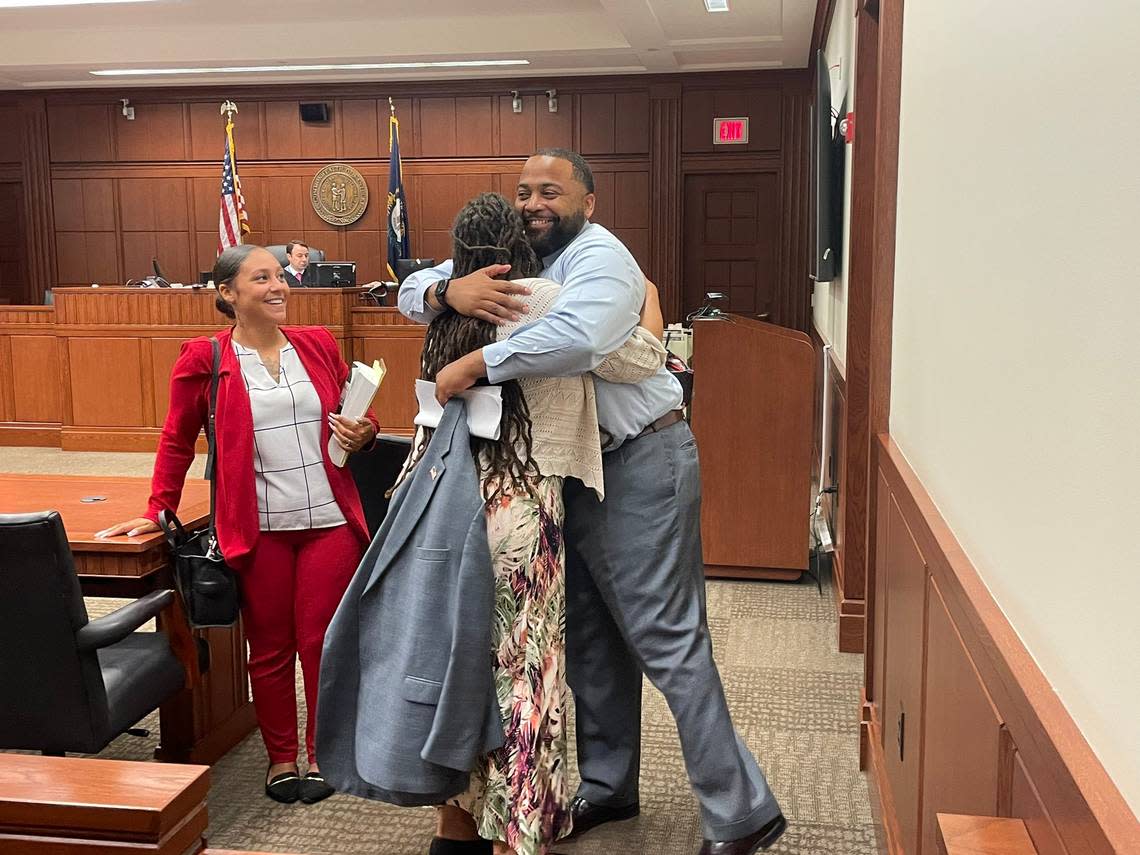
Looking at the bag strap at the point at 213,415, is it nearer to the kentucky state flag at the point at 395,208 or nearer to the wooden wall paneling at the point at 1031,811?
the wooden wall paneling at the point at 1031,811

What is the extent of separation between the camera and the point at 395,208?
10617mm

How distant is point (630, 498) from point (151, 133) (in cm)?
1044

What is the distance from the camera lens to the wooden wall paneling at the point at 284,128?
11180 mm

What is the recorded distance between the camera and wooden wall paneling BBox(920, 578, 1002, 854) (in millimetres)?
1420

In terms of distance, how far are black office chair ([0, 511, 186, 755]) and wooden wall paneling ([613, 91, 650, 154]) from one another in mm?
8723

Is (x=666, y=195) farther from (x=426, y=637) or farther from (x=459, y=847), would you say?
(x=426, y=637)

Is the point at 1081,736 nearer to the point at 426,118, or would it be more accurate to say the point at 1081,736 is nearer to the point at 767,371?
the point at 767,371

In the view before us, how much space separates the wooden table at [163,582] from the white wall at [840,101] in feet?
8.37

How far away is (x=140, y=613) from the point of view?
8.66ft

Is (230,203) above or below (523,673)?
above

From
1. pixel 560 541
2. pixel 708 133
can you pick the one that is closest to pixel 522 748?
pixel 560 541

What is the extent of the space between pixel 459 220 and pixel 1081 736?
5.35 ft

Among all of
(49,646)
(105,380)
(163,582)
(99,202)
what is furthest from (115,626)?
(99,202)

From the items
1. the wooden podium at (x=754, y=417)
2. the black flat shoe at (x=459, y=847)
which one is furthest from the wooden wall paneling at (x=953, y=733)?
the wooden podium at (x=754, y=417)
